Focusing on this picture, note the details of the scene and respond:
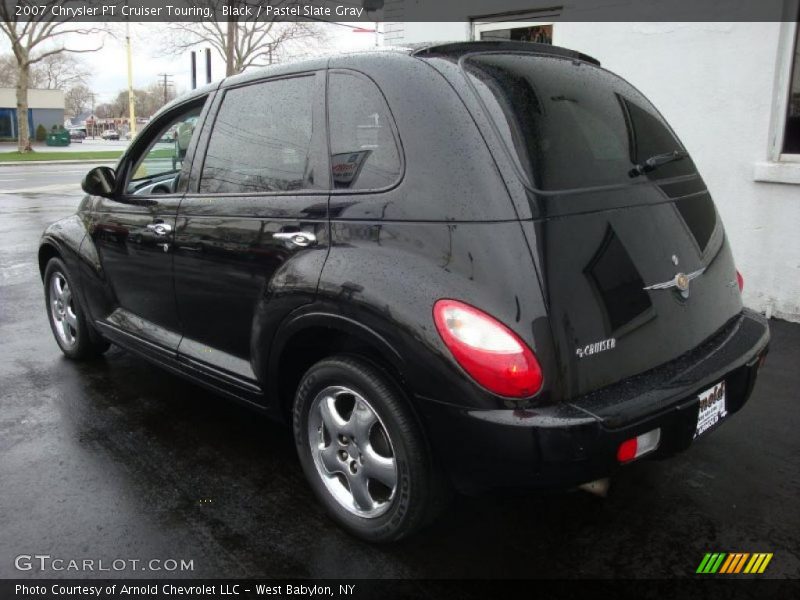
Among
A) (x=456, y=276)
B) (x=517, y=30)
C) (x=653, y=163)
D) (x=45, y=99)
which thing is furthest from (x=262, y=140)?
(x=45, y=99)

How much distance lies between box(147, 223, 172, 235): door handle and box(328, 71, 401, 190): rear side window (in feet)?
3.84

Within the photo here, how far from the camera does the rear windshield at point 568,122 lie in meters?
2.50

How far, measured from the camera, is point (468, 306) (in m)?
2.31

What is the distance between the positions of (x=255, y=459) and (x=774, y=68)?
188 inches

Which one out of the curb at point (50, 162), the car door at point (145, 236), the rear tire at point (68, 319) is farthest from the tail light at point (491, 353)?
the curb at point (50, 162)

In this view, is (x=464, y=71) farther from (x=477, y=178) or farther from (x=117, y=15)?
(x=117, y=15)

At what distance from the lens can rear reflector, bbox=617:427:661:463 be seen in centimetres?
233

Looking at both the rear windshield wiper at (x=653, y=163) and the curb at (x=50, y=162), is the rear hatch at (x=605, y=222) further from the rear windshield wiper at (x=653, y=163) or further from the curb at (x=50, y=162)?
the curb at (x=50, y=162)

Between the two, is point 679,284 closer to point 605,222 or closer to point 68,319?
point 605,222

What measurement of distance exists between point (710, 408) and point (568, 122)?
118 centimetres

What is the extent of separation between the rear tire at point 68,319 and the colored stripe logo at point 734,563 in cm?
381

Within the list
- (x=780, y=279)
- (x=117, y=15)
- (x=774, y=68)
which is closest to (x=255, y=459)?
(x=780, y=279)

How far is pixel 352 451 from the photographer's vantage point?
110 inches

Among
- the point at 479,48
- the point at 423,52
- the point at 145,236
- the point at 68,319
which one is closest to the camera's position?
the point at 423,52
